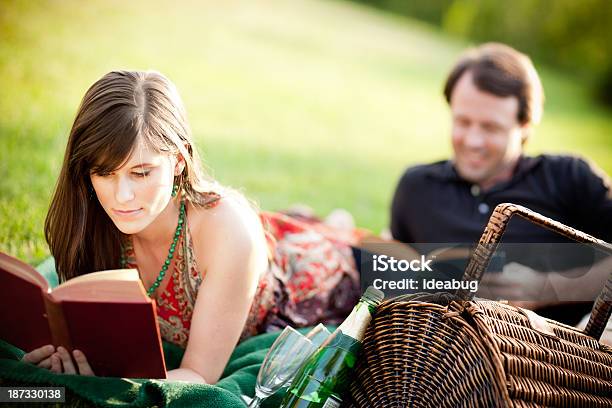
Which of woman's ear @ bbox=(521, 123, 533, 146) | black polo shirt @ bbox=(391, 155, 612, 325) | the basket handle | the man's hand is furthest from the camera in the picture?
woman's ear @ bbox=(521, 123, 533, 146)

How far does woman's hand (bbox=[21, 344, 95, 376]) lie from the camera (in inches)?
78.7

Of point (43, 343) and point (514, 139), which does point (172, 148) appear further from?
point (514, 139)

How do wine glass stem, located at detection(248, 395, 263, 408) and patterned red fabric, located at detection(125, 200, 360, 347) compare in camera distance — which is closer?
wine glass stem, located at detection(248, 395, 263, 408)

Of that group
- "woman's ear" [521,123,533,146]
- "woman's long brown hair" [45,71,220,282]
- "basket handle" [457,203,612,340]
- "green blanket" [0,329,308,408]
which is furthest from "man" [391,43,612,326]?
"green blanket" [0,329,308,408]

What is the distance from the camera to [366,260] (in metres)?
3.20

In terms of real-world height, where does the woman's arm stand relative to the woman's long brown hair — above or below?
below

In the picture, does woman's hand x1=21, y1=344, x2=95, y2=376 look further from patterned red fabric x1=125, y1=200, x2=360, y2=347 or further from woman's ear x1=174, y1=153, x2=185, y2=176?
woman's ear x1=174, y1=153, x2=185, y2=176

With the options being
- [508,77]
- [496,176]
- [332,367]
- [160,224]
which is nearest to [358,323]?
[332,367]

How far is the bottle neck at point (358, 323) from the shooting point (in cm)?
200

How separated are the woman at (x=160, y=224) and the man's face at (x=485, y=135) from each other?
1318 mm

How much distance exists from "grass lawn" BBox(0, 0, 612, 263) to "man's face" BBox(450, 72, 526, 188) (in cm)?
122

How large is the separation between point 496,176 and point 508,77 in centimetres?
53

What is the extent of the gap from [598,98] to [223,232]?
13793 millimetres

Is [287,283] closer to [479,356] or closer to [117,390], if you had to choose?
[117,390]
